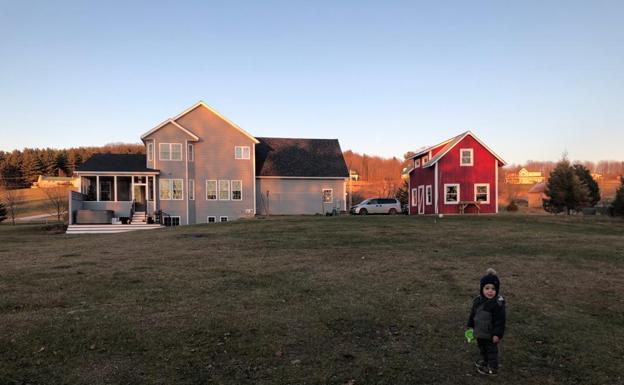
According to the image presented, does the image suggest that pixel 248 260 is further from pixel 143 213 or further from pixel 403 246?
pixel 143 213

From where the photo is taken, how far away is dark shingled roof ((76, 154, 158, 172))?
110ft

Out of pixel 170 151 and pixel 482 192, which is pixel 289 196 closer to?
pixel 170 151

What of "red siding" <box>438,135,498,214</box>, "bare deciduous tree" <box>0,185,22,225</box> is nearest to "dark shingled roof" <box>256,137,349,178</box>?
"red siding" <box>438,135,498,214</box>

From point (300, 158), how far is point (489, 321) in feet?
116

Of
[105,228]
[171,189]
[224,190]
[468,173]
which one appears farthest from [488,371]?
[224,190]

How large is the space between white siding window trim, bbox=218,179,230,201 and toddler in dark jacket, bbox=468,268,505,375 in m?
32.2

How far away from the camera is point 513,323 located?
7.39 meters


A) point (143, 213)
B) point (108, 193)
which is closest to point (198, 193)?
point (143, 213)

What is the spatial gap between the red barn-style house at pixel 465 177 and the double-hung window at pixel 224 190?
15.9m

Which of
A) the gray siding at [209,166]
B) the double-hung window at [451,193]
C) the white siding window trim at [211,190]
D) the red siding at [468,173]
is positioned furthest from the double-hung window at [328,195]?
the double-hung window at [451,193]

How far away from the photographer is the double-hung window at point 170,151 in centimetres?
3466

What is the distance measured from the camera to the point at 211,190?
36.3 metres

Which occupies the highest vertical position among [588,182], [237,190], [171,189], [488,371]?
[588,182]

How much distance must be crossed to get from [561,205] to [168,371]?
47.5 m
